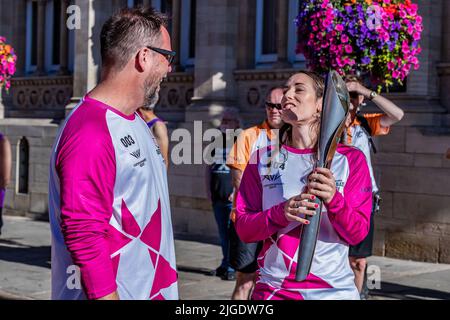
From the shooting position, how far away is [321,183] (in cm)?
345

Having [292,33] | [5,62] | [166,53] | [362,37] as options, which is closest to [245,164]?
[362,37]

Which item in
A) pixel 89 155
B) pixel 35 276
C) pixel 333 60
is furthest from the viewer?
pixel 35 276

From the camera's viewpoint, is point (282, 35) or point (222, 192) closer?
point (222, 192)

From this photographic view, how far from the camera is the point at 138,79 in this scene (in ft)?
9.91

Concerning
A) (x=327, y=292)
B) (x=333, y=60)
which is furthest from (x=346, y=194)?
(x=333, y=60)

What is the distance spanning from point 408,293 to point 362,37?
2606mm

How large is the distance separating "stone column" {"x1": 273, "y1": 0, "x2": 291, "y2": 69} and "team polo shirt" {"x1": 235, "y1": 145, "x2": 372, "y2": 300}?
913 cm

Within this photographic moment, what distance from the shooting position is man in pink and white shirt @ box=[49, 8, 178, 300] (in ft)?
9.03

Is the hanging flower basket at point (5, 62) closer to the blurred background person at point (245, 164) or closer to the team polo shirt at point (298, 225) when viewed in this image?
the blurred background person at point (245, 164)

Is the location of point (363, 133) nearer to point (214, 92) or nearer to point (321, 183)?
point (321, 183)

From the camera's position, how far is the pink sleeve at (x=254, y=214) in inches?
149

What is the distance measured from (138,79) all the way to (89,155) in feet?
1.29

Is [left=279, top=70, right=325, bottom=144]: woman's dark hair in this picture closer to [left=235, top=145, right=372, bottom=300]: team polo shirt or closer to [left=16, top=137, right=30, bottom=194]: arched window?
[left=235, top=145, right=372, bottom=300]: team polo shirt
